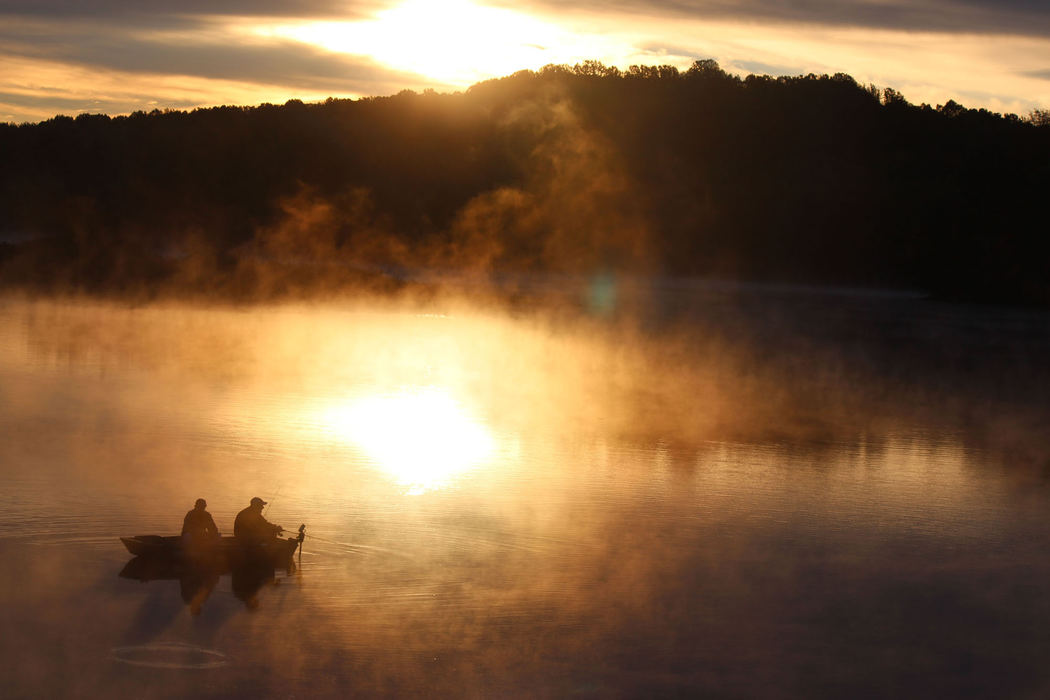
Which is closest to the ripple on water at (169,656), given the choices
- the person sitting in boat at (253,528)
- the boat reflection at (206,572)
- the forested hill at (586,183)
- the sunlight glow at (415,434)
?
the boat reflection at (206,572)

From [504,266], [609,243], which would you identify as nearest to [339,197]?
[504,266]

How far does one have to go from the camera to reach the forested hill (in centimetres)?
7438

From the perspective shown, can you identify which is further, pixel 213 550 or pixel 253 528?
pixel 253 528

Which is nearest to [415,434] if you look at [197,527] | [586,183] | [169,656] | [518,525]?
[518,525]

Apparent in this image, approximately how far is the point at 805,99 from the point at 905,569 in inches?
3102

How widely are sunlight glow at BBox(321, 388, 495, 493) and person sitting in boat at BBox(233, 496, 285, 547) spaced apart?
165 inches

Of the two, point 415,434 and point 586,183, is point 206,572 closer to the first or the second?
point 415,434

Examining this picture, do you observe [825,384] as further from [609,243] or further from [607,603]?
[609,243]

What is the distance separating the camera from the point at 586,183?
7900 centimetres

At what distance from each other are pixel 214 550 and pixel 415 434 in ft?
28.2

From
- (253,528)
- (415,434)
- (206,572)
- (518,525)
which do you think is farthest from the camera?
(415,434)

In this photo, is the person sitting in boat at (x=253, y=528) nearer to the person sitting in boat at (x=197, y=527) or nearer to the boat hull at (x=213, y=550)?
the boat hull at (x=213, y=550)

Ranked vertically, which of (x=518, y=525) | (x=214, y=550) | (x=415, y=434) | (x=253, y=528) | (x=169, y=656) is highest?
(x=253, y=528)

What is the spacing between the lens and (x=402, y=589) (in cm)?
1143
